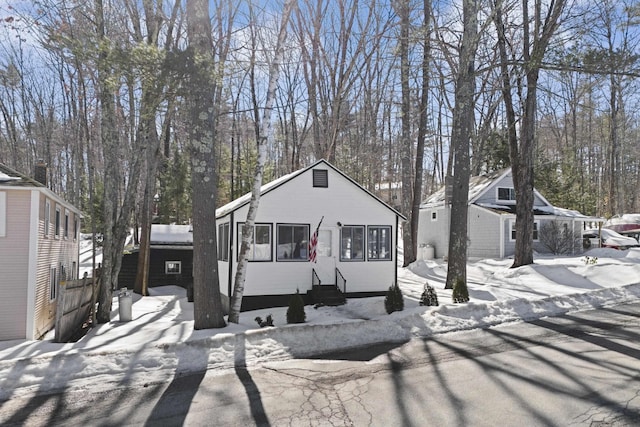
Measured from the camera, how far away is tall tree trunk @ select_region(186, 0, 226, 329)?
8562mm

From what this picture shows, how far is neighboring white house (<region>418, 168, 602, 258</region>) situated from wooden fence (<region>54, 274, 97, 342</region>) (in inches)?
760

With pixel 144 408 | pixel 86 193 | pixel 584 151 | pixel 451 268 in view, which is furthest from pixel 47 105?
pixel 584 151

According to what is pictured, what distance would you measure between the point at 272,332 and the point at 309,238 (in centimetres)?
602

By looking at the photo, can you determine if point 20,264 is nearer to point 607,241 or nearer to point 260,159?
point 260,159

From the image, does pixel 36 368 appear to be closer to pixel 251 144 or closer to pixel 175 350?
pixel 175 350

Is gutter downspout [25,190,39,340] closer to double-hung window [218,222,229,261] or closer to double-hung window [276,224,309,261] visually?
double-hung window [218,222,229,261]

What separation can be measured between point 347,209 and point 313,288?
2.71 m

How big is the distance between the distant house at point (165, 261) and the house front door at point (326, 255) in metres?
11.0

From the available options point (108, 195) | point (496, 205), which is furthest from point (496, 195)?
point (108, 195)

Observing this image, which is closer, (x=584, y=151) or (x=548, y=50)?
(x=548, y=50)

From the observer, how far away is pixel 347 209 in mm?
14336

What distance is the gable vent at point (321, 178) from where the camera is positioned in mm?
13961

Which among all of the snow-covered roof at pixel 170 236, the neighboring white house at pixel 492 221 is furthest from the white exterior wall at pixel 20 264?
the neighboring white house at pixel 492 221

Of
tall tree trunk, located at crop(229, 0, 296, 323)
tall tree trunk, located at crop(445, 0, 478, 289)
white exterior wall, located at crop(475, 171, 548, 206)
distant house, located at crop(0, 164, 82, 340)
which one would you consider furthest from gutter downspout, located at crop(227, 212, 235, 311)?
white exterior wall, located at crop(475, 171, 548, 206)
